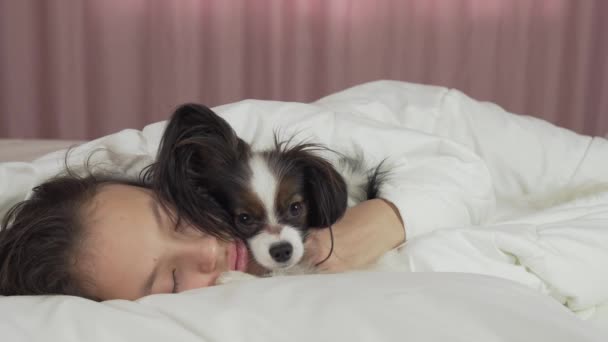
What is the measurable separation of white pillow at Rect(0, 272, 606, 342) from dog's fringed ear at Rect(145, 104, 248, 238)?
28 centimetres

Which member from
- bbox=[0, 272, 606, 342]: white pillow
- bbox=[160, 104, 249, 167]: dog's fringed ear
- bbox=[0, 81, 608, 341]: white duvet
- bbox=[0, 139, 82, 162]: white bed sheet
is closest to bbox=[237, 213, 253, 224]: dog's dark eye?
bbox=[160, 104, 249, 167]: dog's fringed ear

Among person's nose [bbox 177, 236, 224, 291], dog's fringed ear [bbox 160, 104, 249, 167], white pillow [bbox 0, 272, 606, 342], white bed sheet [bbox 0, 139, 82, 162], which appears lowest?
white bed sheet [bbox 0, 139, 82, 162]

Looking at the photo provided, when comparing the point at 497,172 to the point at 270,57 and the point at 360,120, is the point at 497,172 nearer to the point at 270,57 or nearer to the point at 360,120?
the point at 360,120

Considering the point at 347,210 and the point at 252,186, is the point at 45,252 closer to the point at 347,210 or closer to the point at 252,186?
the point at 252,186

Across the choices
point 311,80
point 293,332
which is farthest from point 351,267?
point 311,80

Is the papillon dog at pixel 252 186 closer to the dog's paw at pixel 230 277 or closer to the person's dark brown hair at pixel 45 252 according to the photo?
the dog's paw at pixel 230 277

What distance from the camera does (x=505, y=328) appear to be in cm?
74

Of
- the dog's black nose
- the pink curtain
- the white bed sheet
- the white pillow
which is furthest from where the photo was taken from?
the pink curtain

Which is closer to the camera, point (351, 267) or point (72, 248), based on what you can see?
point (72, 248)

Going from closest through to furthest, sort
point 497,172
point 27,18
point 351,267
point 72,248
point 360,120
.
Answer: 1. point 72,248
2. point 351,267
3. point 360,120
4. point 497,172
5. point 27,18

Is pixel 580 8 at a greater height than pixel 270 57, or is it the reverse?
pixel 580 8

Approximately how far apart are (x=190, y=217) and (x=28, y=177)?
46cm

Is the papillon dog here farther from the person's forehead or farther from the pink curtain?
the pink curtain

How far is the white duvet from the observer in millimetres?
771
